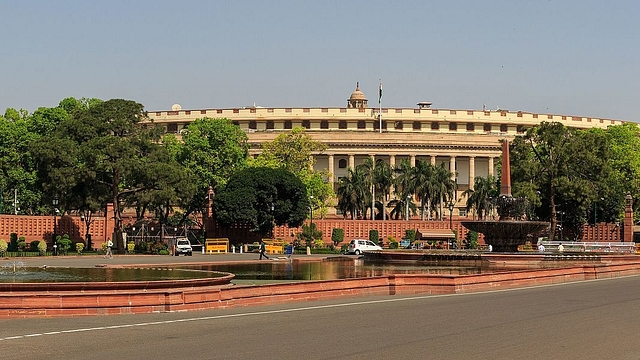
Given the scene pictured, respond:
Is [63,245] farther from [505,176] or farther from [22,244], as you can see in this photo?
[505,176]

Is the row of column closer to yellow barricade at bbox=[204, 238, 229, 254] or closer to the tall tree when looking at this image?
the tall tree

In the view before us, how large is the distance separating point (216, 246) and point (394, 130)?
65900 mm

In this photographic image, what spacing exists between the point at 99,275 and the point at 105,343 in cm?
1125

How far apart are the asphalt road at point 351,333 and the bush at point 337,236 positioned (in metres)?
60.2

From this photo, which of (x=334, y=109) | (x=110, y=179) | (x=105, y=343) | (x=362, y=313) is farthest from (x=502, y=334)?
(x=334, y=109)

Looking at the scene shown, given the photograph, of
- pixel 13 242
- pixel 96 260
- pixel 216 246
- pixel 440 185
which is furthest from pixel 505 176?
pixel 440 185

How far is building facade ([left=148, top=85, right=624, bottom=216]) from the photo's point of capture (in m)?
125

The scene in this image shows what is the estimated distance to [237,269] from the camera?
135ft

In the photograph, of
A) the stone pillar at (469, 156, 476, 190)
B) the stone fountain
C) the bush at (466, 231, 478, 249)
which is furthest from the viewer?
the stone pillar at (469, 156, 476, 190)

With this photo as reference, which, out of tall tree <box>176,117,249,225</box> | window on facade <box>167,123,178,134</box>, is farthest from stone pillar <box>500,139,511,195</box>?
window on facade <box>167,123,178,134</box>

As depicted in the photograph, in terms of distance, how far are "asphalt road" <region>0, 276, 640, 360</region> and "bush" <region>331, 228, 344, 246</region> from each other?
6023 cm

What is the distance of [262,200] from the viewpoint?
80.4 metres

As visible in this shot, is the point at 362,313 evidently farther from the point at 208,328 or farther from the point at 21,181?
the point at 21,181

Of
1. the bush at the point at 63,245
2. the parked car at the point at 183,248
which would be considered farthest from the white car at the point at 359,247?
the bush at the point at 63,245
